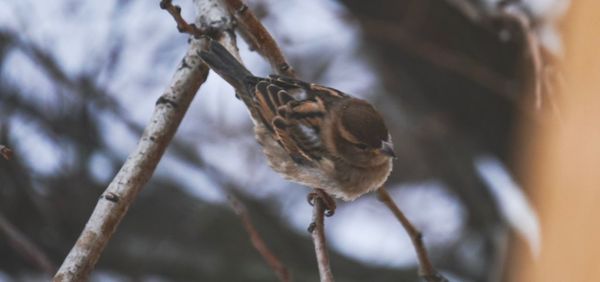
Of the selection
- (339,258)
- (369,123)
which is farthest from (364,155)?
(339,258)

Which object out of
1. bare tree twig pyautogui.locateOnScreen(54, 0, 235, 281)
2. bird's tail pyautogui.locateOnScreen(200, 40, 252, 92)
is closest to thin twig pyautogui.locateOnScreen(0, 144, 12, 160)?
bare tree twig pyautogui.locateOnScreen(54, 0, 235, 281)

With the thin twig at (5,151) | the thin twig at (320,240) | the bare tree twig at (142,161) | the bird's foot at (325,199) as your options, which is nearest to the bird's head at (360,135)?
the bird's foot at (325,199)

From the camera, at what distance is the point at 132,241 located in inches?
198

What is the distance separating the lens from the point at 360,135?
128 inches

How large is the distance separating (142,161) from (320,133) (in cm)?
97

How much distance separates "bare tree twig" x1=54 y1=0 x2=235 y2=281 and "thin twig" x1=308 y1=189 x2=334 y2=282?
1.81 ft

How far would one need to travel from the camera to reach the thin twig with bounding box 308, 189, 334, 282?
2.28m

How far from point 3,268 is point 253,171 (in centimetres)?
169

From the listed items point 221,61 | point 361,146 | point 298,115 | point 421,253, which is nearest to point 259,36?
point 221,61

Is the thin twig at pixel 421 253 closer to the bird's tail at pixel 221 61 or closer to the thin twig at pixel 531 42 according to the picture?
the thin twig at pixel 531 42

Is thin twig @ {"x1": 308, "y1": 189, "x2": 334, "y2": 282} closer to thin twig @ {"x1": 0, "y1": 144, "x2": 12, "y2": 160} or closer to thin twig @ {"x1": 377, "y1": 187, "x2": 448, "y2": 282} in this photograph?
thin twig @ {"x1": 377, "y1": 187, "x2": 448, "y2": 282}

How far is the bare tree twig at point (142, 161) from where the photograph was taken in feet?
7.54

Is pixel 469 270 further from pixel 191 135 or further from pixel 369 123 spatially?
pixel 369 123

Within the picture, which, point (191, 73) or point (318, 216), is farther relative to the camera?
point (191, 73)
